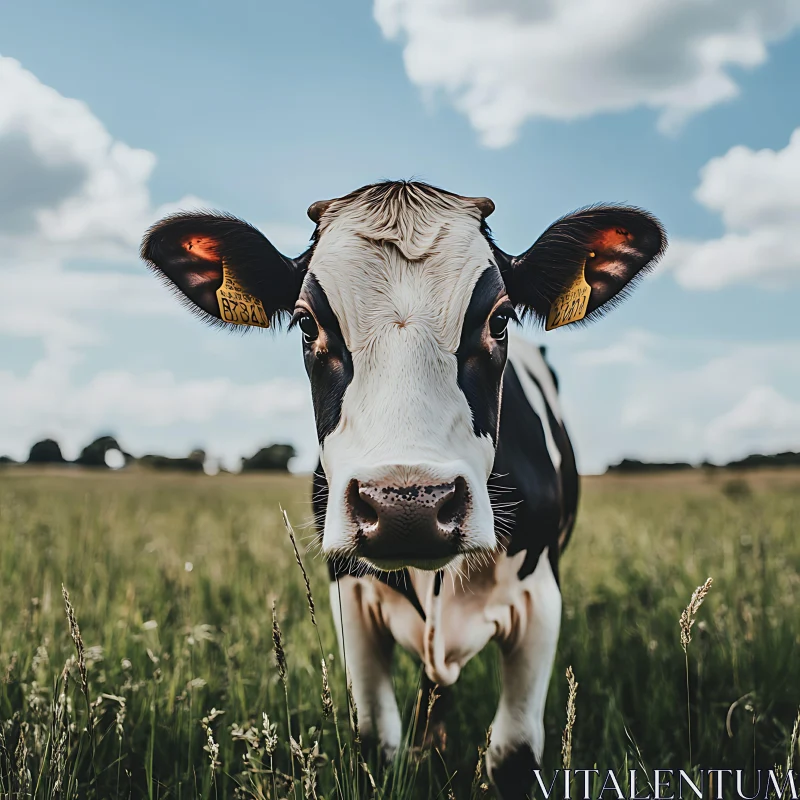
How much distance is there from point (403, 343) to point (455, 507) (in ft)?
1.77

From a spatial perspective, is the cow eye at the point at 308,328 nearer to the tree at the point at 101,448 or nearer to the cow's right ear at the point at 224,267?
the cow's right ear at the point at 224,267

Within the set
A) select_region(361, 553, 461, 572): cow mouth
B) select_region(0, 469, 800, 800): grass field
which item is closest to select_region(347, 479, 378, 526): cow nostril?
select_region(361, 553, 461, 572): cow mouth

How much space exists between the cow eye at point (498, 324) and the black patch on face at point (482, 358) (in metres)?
0.02

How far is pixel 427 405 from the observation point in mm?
2402

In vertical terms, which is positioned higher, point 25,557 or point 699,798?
point 25,557

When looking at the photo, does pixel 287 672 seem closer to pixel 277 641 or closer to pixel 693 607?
pixel 277 641

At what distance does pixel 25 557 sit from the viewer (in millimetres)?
6145

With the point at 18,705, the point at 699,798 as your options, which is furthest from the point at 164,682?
the point at 699,798

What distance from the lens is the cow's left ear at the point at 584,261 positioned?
311 centimetres

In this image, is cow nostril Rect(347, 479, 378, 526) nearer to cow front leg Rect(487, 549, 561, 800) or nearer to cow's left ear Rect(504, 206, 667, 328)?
cow's left ear Rect(504, 206, 667, 328)

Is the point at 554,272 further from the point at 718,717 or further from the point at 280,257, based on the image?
the point at 718,717

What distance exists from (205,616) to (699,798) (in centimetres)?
337

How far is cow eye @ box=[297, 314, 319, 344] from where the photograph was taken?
9.16ft

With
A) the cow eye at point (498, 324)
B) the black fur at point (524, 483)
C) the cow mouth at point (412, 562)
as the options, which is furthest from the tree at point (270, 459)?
the cow mouth at point (412, 562)
